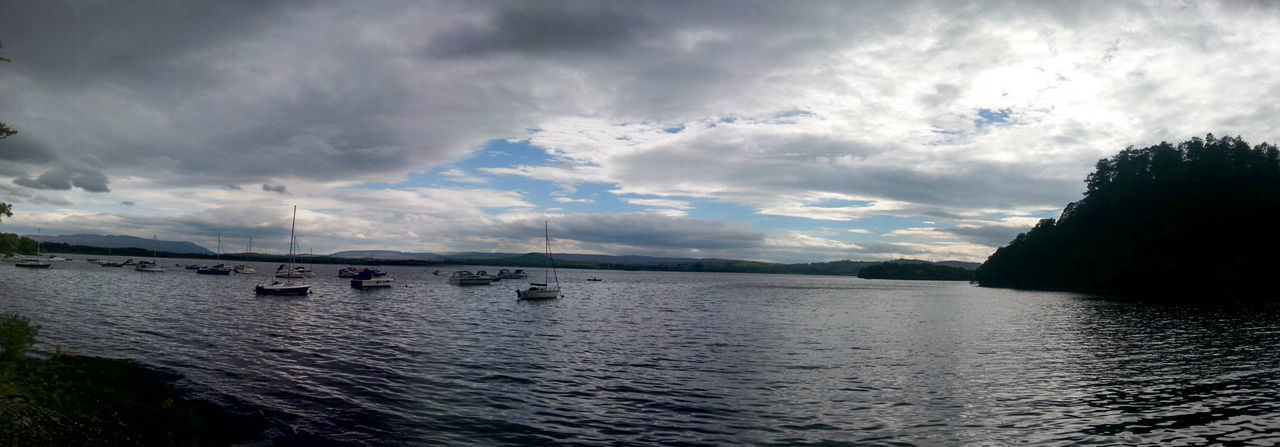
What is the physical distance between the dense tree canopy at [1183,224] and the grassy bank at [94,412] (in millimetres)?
128144

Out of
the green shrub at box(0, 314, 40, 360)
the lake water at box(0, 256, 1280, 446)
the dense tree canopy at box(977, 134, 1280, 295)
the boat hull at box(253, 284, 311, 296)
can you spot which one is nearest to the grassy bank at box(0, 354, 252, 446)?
the green shrub at box(0, 314, 40, 360)

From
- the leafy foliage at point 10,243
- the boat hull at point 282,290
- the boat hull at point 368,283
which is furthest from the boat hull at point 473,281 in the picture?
the leafy foliage at point 10,243

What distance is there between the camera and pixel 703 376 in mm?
28422

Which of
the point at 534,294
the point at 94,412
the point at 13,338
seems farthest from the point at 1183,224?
the point at 13,338

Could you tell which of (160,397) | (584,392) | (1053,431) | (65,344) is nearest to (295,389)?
(160,397)

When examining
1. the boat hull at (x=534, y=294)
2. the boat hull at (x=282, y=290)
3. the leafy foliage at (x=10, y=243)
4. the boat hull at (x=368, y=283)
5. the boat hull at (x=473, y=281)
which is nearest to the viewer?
the leafy foliage at (x=10, y=243)

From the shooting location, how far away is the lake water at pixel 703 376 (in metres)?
→ 19.3

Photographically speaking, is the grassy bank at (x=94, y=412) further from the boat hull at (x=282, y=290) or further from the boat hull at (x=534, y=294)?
the boat hull at (x=282, y=290)

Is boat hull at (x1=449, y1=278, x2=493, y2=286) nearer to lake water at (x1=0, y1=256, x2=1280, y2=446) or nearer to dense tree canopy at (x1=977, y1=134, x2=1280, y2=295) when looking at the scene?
lake water at (x1=0, y1=256, x2=1280, y2=446)

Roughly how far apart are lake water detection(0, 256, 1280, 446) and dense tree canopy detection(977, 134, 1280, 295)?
6014 centimetres

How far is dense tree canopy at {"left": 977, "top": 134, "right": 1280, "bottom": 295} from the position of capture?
9906 cm

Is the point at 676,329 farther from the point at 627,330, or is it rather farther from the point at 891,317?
the point at 891,317

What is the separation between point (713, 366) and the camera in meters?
31.2

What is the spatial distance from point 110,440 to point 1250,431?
31.3 meters
